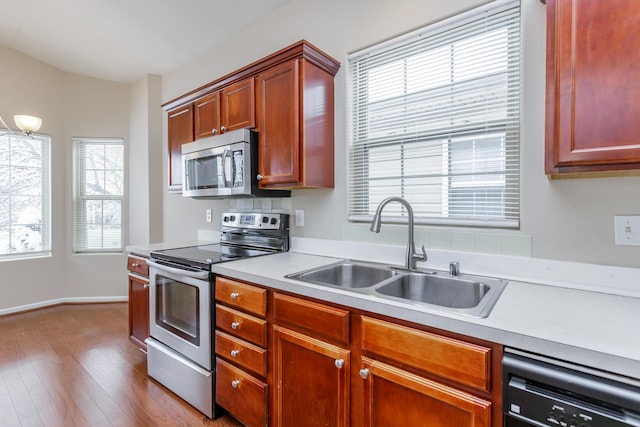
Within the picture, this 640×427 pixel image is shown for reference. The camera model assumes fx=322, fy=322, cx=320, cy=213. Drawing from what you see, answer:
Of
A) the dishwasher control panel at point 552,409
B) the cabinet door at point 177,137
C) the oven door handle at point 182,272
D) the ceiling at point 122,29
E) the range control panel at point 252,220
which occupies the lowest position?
the dishwasher control panel at point 552,409

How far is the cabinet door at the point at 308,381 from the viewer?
4.24ft

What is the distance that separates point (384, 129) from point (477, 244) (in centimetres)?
84

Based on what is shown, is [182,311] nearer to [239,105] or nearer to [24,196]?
[239,105]

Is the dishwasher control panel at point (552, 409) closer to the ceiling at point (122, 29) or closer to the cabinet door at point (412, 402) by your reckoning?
the cabinet door at point (412, 402)

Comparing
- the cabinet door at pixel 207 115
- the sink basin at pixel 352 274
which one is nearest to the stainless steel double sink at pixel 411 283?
the sink basin at pixel 352 274

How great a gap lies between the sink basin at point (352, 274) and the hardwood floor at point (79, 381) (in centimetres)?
98

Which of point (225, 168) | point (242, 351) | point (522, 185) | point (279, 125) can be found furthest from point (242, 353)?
point (522, 185)

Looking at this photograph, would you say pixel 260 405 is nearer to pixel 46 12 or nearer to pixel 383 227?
pixel 383 227

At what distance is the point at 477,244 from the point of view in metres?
1.60

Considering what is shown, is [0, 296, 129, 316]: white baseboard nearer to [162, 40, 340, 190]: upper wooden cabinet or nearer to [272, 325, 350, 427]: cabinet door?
[162, 40, 340, 190]: upper wooden cabinet

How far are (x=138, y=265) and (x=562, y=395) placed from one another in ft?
8.51

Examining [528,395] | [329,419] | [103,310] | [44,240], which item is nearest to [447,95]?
[528,395]

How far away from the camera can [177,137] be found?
2764 millimetres

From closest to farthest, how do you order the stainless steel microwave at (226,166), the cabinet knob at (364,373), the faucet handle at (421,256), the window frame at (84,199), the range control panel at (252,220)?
1. the cabinet knob at (364,373)
2. the faucet handle at (421,256)
3. the stainless steel microwave at (226,166)
4. the range control panel at (252,220)
5. the window frame at (84,199)
